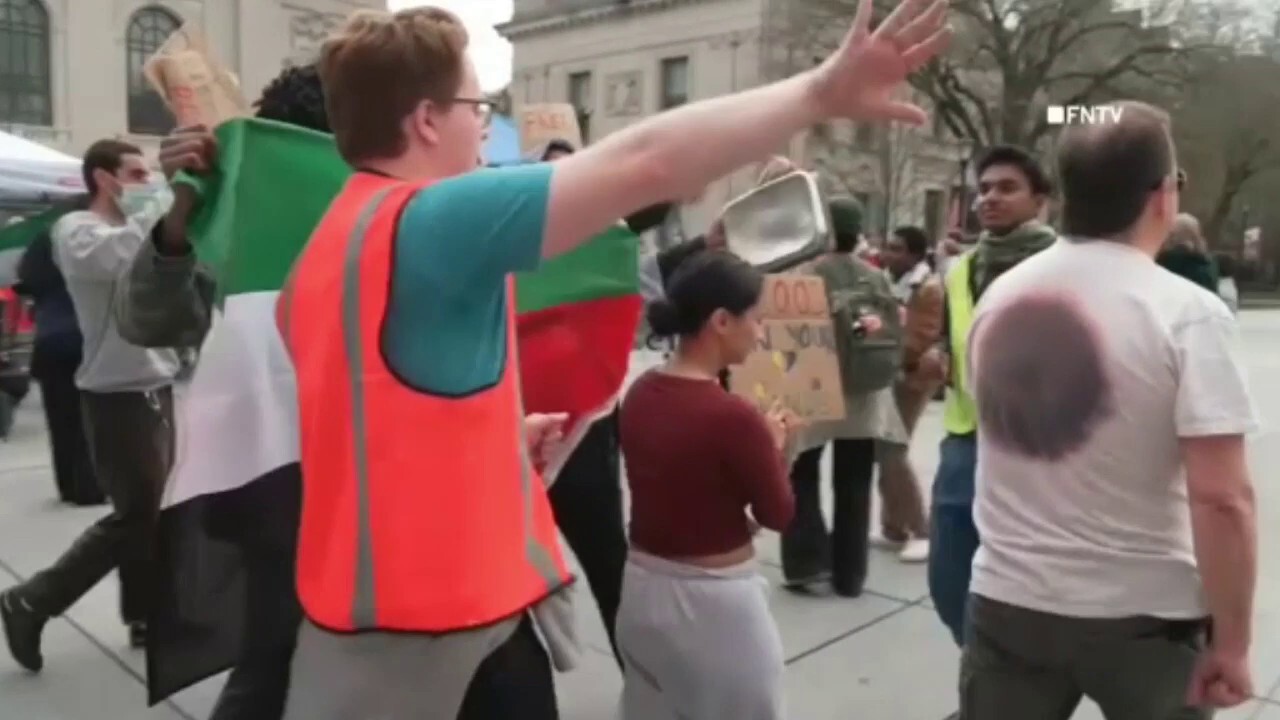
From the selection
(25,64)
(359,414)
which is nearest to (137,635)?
(359,414)

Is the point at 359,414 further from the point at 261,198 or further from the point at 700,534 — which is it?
the point at 700,534

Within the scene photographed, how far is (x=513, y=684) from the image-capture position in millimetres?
1915

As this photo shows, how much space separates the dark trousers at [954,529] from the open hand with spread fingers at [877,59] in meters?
2.20

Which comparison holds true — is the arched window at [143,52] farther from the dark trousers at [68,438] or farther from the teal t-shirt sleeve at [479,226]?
the teal t-shirt sleeve at [479,226]

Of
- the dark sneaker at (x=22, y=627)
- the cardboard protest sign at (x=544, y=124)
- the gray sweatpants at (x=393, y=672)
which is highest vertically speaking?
the cardboard protest sign at (x=544, y=124)

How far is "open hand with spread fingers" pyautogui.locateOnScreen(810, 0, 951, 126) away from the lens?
144 cm

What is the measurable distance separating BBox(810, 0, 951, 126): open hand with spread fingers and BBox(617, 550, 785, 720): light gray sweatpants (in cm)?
157

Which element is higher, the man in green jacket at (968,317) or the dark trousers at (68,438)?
the man in green jacket at (968,317)

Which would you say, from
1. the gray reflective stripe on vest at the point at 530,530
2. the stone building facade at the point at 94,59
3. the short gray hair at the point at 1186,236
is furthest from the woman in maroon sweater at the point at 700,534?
the stone building facade at the point at 94,59

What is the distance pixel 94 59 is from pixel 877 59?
31.7m

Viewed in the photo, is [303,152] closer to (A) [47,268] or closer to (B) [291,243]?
(B) [291,243]

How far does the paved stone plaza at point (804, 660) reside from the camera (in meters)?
3.83

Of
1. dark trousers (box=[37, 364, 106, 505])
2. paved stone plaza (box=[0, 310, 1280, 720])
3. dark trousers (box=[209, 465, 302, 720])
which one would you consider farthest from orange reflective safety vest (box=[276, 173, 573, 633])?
dark trousers (box=[37, 364, 106, 505])

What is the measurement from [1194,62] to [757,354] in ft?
97.7
